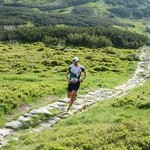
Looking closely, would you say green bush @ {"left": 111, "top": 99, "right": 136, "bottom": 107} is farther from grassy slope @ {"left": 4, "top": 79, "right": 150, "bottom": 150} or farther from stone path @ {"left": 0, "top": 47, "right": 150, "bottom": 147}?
grassy slope @ {"left": 4, "top": 79, "right": 150, "bottom": 150}

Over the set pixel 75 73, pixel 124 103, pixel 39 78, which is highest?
pixel 75 73

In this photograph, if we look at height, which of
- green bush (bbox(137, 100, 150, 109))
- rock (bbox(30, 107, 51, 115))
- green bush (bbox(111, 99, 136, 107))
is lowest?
rock (bbox(30, 107, 51, 115))

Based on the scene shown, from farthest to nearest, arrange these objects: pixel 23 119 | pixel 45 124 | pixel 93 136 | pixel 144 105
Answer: pixel 144 105 → pixel 23 119 → pixel 45 124 → pixel 93 136

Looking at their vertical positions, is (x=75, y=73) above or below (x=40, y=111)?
above

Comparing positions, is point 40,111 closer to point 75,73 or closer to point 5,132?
point 75,73

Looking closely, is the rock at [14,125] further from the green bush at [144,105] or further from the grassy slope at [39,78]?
the green bush at [144,105]

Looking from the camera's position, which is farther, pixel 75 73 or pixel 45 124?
pixel 75 73

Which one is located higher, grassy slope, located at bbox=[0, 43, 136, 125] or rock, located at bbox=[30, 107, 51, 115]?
rock, located at bbox=[30, 107, 51, 115]

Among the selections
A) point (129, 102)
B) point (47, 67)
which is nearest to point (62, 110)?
point (129, 102)

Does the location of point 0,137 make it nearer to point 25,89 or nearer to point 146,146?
point 146,146

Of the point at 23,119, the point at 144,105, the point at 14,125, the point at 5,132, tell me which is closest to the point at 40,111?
the point at 23,119

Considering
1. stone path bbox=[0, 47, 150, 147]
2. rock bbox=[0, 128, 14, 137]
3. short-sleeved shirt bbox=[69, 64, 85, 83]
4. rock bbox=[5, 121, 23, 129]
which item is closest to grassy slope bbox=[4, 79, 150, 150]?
rock bbox=[0, 128, 14, 137]

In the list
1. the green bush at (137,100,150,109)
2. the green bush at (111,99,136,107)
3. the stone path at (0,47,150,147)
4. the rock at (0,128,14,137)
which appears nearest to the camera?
the rock at (0,128,14,137)

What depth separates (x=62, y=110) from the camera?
23.4m
